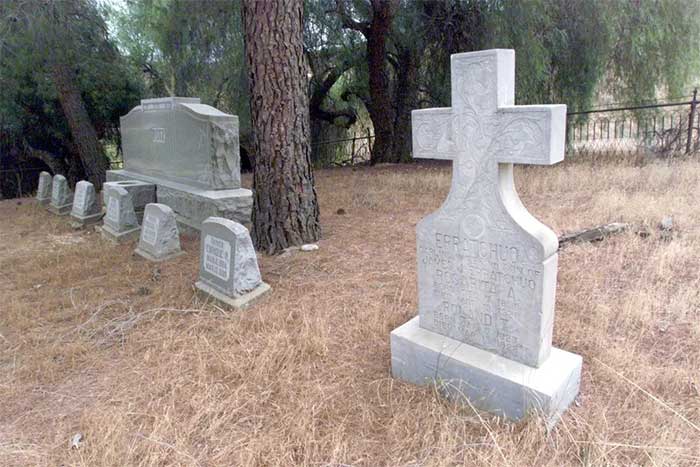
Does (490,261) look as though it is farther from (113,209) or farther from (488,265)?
(113,209)

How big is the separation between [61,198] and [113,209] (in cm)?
278

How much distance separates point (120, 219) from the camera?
6461 mm

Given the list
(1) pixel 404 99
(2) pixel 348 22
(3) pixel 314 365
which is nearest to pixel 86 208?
(3) pixel 314 365

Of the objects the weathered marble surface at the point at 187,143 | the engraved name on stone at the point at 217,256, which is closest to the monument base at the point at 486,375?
the engraved name on stone at the point at 217,256

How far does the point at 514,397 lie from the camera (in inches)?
91.5

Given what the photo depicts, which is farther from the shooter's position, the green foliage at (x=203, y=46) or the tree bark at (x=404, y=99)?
the tree bark at (x=404, y=99)

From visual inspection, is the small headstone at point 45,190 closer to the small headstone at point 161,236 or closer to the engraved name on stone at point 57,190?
the engraved name on stone at point 57,190

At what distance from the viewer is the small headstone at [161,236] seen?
523 centimetres

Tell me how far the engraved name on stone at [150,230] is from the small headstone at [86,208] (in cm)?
257

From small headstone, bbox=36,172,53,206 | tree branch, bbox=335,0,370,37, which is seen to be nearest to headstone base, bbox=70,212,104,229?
small headstone, bbox=36,172,53,206

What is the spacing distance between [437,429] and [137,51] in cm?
1450

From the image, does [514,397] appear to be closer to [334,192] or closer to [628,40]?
[334,192]

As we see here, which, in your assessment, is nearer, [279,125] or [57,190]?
[279,125]

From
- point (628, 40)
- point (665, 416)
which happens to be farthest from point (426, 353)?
point (628, 40)
